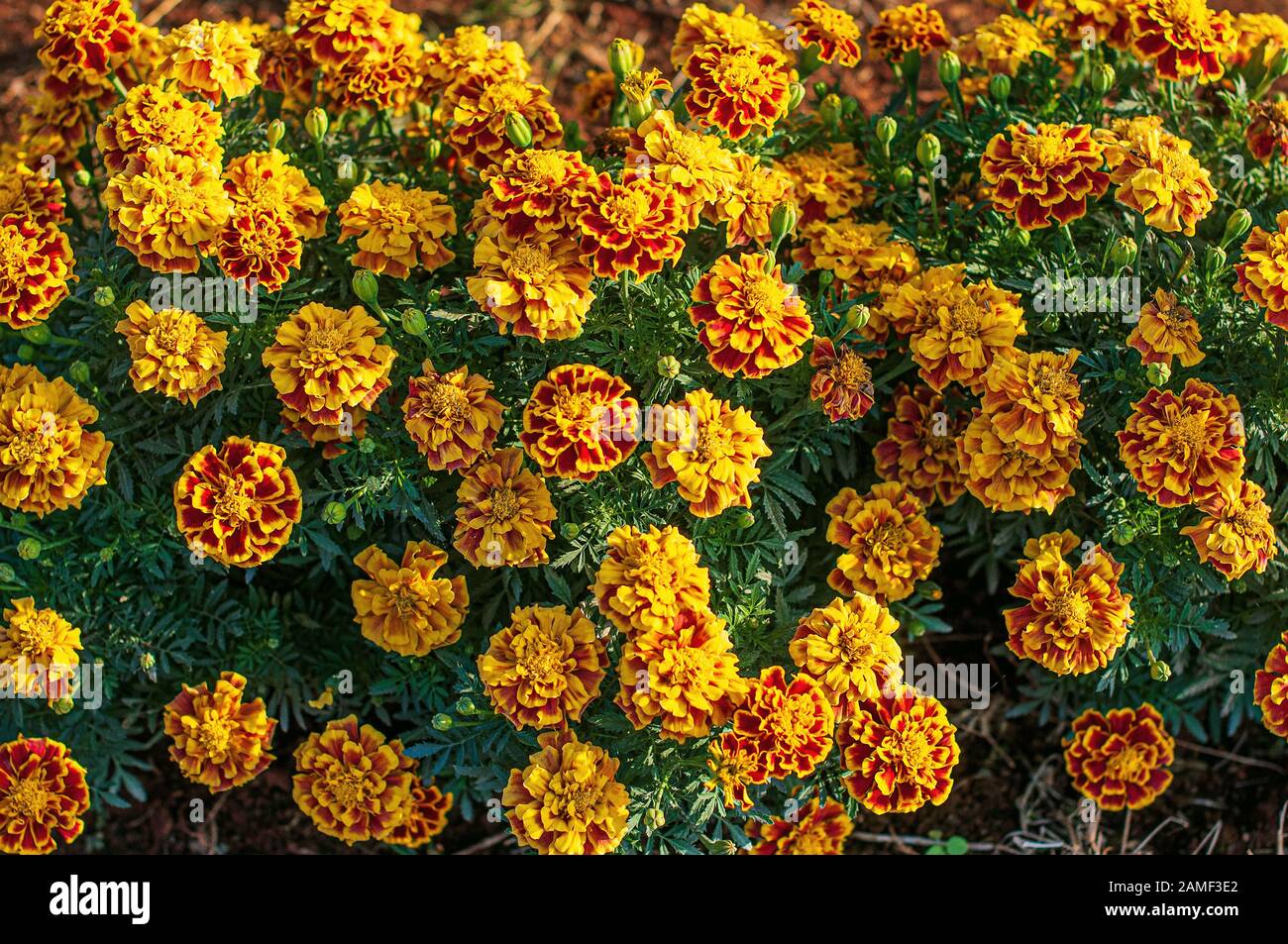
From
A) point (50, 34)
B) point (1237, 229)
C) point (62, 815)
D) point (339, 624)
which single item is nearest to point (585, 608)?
point (339, 624)

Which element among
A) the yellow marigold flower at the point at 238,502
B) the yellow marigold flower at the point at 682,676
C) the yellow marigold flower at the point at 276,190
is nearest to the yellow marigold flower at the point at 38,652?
the yellow marigold flower at the point at 238,502

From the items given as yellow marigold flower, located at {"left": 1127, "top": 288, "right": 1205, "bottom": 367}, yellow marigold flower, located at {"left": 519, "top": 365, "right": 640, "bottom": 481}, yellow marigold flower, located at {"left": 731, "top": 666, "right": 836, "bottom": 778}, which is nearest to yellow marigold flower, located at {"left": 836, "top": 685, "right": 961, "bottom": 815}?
yellow marigold flower, located at {"left": 731, "top": 666, "right": 836, "bottom": 778}

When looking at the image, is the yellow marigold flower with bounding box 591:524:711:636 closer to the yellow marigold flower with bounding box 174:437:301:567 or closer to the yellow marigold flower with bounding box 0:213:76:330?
the yellow marigold flower with bounding box 174:437:301:567

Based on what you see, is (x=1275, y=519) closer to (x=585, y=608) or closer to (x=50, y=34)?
(x=585, y=608)

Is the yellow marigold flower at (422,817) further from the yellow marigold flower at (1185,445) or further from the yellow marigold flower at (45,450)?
the yellow marigold flower at (1185,445)

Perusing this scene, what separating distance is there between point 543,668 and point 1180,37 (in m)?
2.11

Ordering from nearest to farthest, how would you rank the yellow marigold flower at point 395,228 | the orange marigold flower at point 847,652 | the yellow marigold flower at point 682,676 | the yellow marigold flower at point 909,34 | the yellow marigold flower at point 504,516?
1. the yellow marigold flower at point 682,676
2. the orange marigold flower at point 847,652
3. the yellow marigold flower at point 504,516
4. the yellow marigold flower at point 395,228
5. the yellow marigold flower at point 909,34

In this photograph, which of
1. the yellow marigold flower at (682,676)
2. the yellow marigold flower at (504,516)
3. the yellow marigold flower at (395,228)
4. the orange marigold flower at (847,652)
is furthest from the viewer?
the yellow marigold flower at (395,228)

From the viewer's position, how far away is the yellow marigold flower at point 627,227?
2.65 m

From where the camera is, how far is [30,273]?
9.32 feet

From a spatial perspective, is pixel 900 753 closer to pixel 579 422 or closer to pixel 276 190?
pixel 579 422

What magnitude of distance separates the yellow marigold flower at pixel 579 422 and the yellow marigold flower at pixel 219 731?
3.07ft

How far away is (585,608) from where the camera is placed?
2.96 metres

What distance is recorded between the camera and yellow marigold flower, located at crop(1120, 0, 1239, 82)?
10.2 feet
